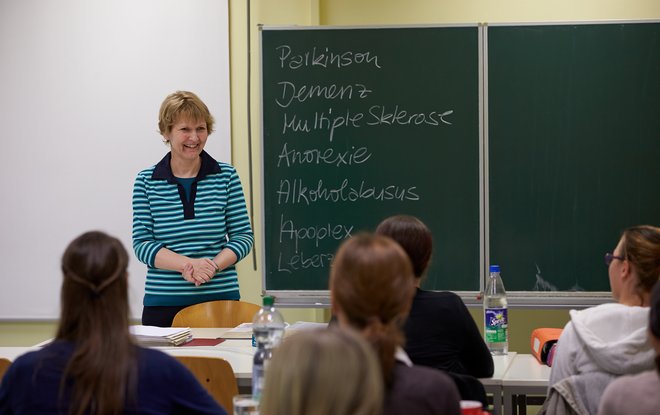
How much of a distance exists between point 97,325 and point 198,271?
6.92ft

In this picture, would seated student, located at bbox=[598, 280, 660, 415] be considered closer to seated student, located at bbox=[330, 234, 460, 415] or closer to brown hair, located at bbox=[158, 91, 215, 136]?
seated student, located at bbox=[330, 234, 460, 415]

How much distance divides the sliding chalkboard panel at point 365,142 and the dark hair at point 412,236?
6.07ft

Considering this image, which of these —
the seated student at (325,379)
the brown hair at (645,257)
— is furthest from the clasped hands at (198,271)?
the seated student at (325,379)

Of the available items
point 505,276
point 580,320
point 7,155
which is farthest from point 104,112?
point 580,320

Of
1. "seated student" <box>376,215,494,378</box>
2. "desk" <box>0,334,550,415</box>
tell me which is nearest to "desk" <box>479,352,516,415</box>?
"desk" <box>0,334,550,415</box>

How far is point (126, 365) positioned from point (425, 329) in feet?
3.76

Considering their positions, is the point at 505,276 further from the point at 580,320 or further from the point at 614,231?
the point at 580,320

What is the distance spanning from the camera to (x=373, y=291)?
1948 millimetres

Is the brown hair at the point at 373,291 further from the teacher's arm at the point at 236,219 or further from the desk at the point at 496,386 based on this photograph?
the teacher's arm at the point at 236,219

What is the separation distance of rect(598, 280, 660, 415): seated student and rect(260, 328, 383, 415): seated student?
86 cm

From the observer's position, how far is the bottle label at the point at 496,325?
142 inches

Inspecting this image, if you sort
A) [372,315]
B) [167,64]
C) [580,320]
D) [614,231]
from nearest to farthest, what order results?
[372,315] → [580,320] → [614,231] → [167,64]

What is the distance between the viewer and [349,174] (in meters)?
4.81

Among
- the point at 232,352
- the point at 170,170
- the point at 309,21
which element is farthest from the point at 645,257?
the point at 309,21
